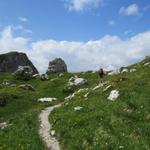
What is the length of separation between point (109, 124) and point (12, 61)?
123m

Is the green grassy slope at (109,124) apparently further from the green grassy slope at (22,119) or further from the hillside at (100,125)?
the green grassy slope at (22,119)

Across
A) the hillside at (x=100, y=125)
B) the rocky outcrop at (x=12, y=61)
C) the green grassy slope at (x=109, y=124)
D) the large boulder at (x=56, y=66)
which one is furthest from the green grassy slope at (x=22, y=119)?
the rocky outcrop at (x=12, y=61)

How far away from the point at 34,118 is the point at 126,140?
1524cm

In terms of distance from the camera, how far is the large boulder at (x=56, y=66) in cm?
11254

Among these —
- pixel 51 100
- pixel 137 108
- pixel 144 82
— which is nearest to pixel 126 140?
pixel 137 108

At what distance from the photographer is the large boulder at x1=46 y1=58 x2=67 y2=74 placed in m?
113

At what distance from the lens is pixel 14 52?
15250 cm

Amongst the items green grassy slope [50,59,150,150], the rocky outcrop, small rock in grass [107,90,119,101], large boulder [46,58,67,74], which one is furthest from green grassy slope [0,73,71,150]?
the rocky outcrop

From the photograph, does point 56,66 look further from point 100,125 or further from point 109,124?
point 100,125

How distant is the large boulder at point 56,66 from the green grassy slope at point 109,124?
7237cm

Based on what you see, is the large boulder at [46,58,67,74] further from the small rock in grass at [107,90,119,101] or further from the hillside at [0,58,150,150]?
the small rock in grass at [107,90,119,101]

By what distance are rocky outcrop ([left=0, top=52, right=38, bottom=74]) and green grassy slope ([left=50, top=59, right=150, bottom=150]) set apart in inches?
4299

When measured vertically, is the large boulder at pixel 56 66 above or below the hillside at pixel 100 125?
above

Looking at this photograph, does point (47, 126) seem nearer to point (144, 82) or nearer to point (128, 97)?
point (128, 97)
